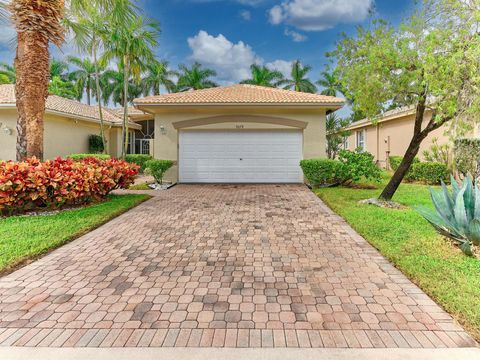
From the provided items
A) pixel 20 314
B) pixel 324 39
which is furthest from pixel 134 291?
pixel 324 39

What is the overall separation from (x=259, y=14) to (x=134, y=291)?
1553cm

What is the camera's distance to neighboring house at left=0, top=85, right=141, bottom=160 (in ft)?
50.9

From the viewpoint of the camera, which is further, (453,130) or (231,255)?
(453,130)

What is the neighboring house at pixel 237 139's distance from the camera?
44.3ft

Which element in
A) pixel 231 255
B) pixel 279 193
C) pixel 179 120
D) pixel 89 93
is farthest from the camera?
pixel 89 93

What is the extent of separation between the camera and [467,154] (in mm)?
11547

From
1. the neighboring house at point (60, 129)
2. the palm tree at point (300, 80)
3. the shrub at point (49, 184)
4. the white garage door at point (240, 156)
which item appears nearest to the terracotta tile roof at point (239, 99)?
the white garage door at point (240, 156)

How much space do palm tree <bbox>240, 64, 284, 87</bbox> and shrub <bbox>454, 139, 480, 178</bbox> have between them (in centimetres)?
2584

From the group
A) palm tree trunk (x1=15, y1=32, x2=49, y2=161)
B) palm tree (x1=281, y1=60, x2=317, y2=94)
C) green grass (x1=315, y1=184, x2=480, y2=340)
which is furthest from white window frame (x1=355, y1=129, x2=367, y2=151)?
palm tree trunk (x1=15, y1=32, x2=49, y2=161)

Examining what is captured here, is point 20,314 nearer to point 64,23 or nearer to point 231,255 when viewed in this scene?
point 231,255

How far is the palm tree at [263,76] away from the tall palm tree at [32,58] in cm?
2785

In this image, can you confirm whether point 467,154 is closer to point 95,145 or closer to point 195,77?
point 95,145

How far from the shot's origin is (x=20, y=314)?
3133 millimetres

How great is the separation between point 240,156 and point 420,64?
8.32 meters
